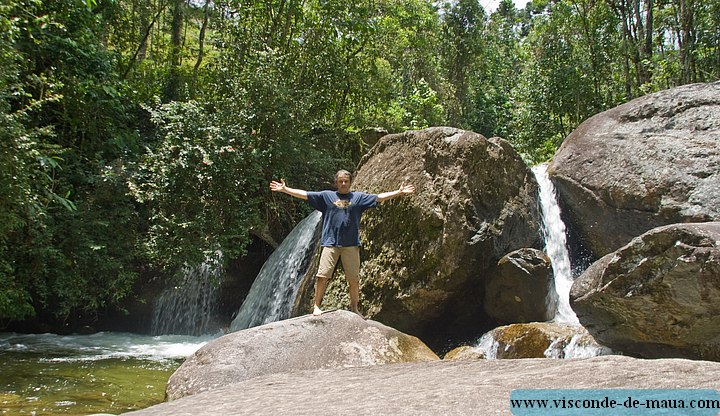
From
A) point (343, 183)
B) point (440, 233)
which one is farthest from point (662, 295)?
point (343, 183)

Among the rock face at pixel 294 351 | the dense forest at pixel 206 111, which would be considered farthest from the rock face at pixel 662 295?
the dense forest at pixel 206 111

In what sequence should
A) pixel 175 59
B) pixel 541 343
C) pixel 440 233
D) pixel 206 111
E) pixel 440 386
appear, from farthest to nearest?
1. pixel 175 59
2. pixel 206 111
3. pixel 440 233
4. pixel 541 343
5. pixel 440 386

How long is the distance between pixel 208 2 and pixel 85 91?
8.12m

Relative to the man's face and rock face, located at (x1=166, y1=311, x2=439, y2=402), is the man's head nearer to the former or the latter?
the man's face

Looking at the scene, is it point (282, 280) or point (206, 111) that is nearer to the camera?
point (282, 280)

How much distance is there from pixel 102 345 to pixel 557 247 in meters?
7.92

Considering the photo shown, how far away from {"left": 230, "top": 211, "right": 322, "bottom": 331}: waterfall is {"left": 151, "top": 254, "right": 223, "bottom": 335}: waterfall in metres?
1.75

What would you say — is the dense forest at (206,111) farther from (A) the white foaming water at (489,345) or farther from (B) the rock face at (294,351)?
(A) the white foaming water at (489,345)

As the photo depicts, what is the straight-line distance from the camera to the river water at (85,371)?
5863mm

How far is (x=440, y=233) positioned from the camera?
8.28 metres

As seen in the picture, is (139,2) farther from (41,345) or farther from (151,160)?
(41,345)

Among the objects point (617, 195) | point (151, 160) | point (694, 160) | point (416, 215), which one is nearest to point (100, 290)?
point (151, 160)

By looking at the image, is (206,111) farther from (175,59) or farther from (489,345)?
(489,345)

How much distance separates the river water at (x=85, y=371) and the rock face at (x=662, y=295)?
4.70 m
